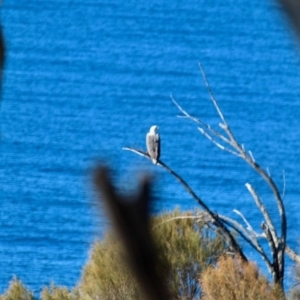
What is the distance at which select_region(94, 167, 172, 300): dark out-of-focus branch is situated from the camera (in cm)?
70

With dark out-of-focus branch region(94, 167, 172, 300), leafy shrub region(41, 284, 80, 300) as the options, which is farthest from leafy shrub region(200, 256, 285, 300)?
dark out-of-focus branch region(94, 167, 172, 300)

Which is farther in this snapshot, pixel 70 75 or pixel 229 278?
pixel 70 75

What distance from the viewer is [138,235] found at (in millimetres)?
705

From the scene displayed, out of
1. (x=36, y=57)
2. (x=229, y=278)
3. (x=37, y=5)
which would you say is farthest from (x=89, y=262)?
(x=37, y=5)

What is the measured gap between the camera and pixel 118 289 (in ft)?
19.5

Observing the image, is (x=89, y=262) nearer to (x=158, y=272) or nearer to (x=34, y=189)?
(x=34, y=189)

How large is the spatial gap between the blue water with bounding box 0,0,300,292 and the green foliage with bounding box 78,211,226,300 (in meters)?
1.12

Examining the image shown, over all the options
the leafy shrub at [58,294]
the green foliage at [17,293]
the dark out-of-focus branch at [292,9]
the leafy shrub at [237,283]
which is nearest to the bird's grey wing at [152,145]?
the leafy shrub at [237,283]

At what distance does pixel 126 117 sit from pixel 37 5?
134 inches

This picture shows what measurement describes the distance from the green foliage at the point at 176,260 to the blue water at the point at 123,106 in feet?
3.68

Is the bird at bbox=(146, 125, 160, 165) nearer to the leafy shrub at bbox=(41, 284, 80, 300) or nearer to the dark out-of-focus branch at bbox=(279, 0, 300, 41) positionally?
the leafy shrub at bbox=(41, 284, 80, 300)

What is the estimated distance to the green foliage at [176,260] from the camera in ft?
19.7

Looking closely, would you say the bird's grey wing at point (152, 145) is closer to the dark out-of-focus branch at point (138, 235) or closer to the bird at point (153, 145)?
the bird at point (153, 145)

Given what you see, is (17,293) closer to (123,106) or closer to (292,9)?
(123,106)
